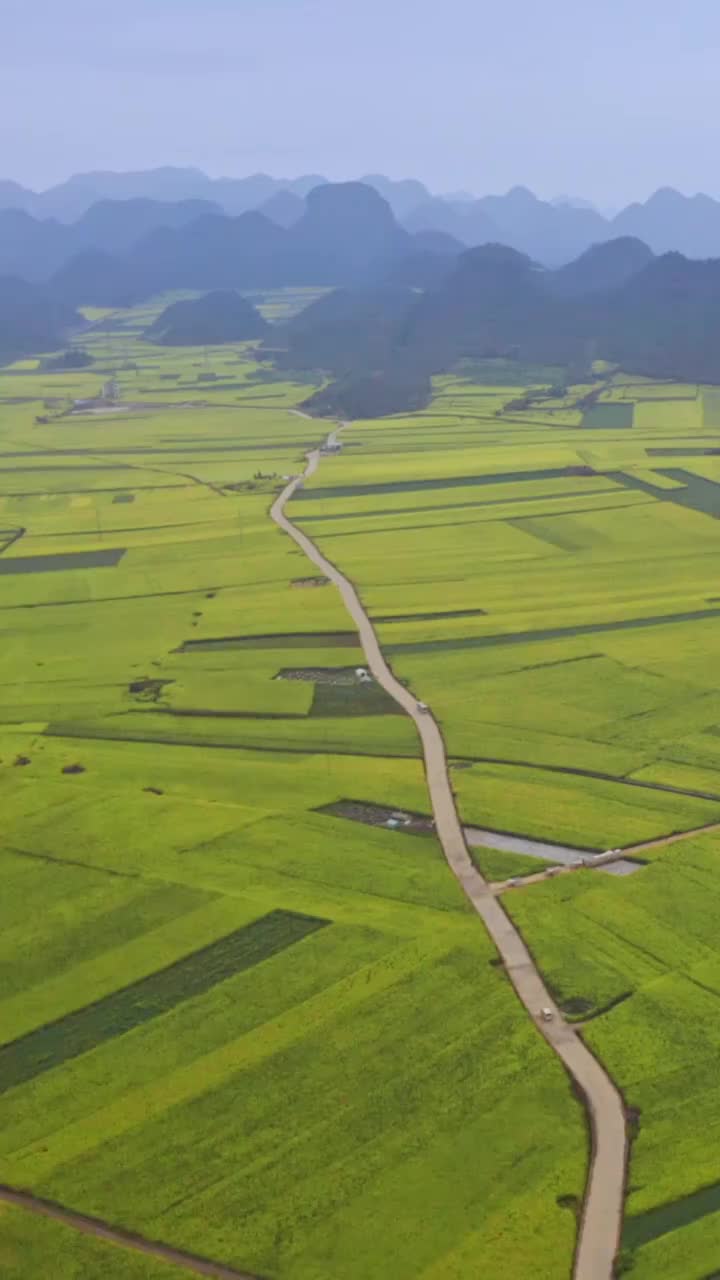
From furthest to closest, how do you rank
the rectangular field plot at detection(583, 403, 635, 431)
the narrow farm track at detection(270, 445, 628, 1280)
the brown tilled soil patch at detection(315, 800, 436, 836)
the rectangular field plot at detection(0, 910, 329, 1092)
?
the rectangular field plot at detection(583, 403, 635, 431) < the brown tilled soil patch at detection(315, 800, 436, 836) < the rectangular field plot at detection(0, 910, 329, 1092) < the narrow farm track at detection(270, 445, 628, 1280)

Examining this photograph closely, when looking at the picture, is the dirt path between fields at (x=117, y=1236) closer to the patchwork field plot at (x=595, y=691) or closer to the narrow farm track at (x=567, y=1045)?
the narrow farm track at (x=567, y=1045)

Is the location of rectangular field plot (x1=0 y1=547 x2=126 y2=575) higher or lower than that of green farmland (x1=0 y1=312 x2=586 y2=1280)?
higher

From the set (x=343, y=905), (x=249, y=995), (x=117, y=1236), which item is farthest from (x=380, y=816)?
(x=117, y=1236)

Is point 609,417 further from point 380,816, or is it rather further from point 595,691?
point 380,816

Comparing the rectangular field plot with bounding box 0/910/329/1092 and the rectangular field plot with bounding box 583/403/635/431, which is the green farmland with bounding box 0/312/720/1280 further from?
the rectangular field plot with bounding box 583/403/635/431

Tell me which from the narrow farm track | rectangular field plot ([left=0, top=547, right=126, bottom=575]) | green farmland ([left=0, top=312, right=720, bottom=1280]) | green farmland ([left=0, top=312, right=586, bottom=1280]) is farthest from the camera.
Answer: rectangular field plot ([left=0, top=547, right=126, bottom=575])

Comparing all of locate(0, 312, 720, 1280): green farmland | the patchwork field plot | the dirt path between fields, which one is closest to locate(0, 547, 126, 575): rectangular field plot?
locate(0, 312, 720, 1280): green farmland
